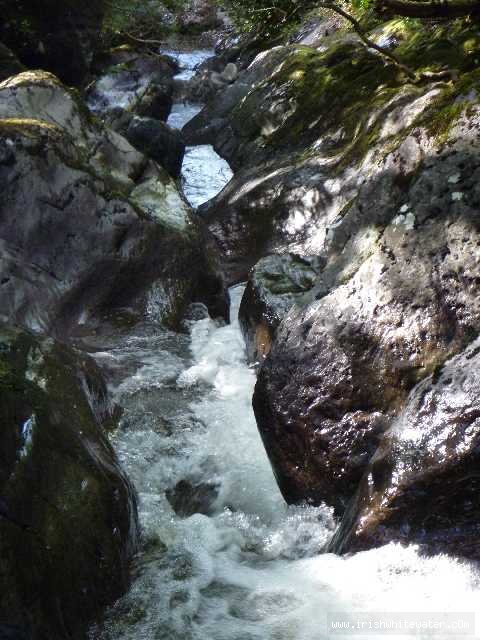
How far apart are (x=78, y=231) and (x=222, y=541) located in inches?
128

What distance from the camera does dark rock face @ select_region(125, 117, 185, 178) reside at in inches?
413

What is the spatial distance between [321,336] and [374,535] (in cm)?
124

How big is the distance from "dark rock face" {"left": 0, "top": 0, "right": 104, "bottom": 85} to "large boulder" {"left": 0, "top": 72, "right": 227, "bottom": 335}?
5.48 metres

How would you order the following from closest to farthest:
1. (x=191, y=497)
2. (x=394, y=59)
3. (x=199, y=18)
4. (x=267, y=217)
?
1. (x=191, y=497)
2. (x=394, y=59)
3. (x=267, y=217)
4. (x=199, y=18)

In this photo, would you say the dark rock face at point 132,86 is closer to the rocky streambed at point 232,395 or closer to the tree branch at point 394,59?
the tree branch at point 394,59

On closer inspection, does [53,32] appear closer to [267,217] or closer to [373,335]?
[267,217]

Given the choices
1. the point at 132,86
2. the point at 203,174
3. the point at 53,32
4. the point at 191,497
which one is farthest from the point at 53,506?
the point at 132,86

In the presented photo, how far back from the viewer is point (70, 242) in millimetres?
6008

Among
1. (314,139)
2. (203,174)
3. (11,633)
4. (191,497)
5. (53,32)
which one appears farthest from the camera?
(53,32)

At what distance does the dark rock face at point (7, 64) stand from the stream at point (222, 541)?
19.2ft

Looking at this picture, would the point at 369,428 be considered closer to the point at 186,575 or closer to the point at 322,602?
the point at 322,602

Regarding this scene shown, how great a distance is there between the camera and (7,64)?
995 centimetres

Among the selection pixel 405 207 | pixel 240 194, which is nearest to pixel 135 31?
pixel 240 194

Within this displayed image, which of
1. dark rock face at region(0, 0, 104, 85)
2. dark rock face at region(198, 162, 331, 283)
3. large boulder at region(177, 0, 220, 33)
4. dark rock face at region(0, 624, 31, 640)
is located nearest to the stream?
dark rock face at region(0, 624, 31, 640)
